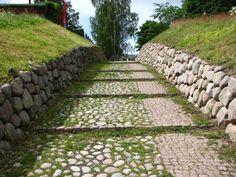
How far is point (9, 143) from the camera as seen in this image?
534 centimetres

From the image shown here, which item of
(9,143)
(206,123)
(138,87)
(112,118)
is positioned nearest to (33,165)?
(9,143)

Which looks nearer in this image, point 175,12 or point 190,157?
point 190,157

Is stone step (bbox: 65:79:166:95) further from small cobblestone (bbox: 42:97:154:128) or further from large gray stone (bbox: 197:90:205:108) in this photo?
large gray stone (bbox: 197:90:205:108)

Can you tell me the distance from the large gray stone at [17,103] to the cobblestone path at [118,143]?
1.62ft

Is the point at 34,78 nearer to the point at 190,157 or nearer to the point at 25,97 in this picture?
the point at 25,97

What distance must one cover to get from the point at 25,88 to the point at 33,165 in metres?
2.07

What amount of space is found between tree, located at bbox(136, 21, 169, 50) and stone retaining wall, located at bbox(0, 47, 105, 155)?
25.2 meters

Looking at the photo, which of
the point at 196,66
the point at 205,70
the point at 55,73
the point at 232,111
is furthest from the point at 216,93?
the point at 55,73

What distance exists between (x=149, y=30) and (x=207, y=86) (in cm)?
2778

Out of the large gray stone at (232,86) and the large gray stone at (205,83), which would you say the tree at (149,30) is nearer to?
the large gray stone at (205,83)

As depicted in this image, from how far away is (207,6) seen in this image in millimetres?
24859

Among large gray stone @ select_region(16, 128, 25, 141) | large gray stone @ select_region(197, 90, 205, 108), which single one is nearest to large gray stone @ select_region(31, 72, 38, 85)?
large gray stone @ select_region(16, 128, 25, 141)

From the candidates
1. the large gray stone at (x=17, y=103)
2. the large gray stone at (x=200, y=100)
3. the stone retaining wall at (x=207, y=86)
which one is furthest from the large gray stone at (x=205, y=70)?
the large gray stone at (x=17, y=103)

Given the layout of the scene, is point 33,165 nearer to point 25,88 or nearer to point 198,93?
point 25,88
